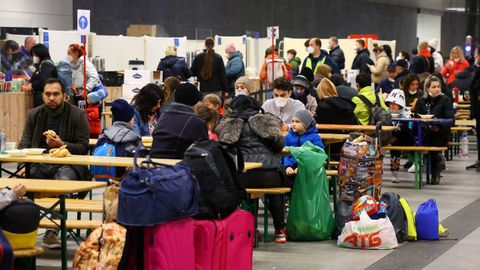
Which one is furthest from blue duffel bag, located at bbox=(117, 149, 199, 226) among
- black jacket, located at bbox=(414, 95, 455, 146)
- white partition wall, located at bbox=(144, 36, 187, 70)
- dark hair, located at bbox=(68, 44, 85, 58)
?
white partition wall, located at bbox=(144, 36, 187, 70)

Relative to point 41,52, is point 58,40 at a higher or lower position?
higher

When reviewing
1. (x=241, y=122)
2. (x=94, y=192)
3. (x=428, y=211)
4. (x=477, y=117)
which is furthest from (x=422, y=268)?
(x=477, y=117)

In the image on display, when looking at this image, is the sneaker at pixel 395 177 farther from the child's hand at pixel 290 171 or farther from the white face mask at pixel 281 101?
the child's hand at pixel 290 171

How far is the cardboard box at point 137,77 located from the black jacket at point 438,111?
17.3 feet

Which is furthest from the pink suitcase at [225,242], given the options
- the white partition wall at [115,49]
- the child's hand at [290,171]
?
the white partition wall at [115,49]

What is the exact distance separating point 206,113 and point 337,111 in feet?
11.7

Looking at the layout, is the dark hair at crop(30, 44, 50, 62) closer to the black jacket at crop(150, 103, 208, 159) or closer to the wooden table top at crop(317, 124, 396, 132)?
the wooden table top at crop(317, 124, 396, 132)

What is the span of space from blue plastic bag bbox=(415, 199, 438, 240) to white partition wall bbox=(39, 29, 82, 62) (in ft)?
36.1

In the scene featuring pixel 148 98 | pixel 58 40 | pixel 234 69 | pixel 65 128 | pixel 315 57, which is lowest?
pixel 65 128

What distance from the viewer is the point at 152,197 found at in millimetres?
6289

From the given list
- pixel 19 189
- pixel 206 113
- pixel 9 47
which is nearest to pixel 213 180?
pixel 19 189

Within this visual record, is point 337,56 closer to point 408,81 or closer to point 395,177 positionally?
point 408,81

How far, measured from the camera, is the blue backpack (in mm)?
8523

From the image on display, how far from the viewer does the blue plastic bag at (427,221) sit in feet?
30.4
